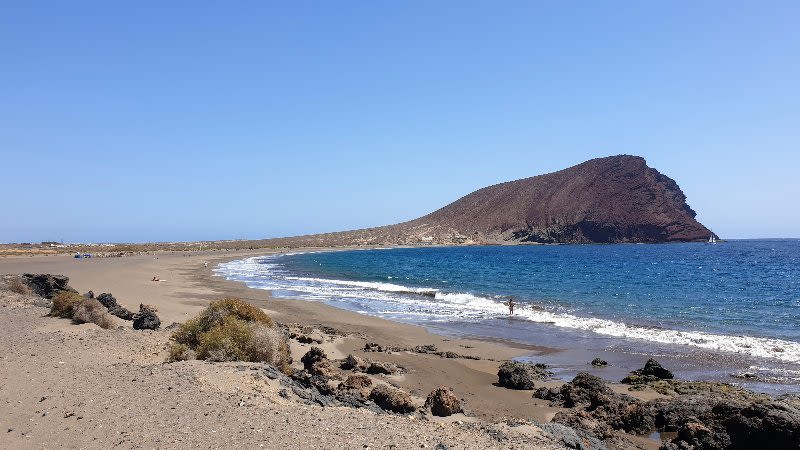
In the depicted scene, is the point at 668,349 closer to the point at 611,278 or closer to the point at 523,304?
the point at 523,304

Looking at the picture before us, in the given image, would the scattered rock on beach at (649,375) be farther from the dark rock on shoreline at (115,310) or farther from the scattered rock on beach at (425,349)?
the dark rock on shoreline at (115,310)

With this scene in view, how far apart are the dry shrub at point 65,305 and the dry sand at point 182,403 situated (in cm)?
54

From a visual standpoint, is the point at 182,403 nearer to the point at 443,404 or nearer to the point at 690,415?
the point at 443,404

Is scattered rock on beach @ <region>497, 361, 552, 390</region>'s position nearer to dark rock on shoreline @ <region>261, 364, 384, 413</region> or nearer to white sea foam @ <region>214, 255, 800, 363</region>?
dark rock on shoreline @ <region>261, 364, 384, 413</region>

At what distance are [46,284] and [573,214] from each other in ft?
470

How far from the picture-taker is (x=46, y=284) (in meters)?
21.6

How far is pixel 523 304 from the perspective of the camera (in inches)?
1104

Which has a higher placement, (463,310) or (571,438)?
(571,438)

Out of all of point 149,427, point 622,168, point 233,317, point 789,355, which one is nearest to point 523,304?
point 789,355

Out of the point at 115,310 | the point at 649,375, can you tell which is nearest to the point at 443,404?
the point at 649,375

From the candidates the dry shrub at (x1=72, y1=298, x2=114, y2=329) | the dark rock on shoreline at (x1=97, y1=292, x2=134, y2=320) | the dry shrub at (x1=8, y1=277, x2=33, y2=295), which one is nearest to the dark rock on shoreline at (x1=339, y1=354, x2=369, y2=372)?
the dry shrub at (x1=72, y1=298, x2=114, y2=329)

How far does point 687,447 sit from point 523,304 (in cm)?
2006

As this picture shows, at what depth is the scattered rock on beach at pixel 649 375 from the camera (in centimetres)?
1266

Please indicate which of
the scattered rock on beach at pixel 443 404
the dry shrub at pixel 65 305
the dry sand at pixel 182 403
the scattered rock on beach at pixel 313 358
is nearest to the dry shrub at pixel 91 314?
the dry shrub at pixel 65 305
